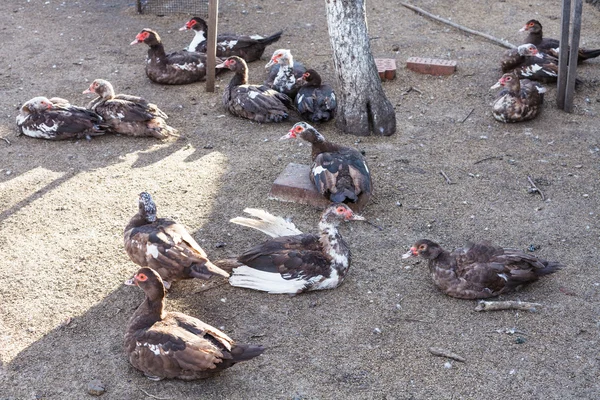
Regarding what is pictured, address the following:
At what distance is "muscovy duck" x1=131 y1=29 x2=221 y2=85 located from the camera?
903cm

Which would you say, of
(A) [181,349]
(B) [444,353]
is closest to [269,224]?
(A) [181,349]

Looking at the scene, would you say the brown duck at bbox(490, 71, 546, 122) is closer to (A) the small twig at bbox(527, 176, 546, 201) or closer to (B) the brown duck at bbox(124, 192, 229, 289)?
(A) the small twig at bbox(527, 176, 546, 201)

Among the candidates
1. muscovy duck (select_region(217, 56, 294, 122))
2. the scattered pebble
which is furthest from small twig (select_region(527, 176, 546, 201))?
the scattered pebble

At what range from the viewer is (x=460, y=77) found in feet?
30.5

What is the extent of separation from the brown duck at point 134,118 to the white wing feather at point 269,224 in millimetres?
2339

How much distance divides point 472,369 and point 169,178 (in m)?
3.64

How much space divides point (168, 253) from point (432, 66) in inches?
214

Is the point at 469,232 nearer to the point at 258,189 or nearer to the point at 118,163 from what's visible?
the point at 258,189

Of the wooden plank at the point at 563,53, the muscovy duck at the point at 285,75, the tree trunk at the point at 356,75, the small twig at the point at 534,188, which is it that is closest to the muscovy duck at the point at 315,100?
the tree trunk at the point at 356,75

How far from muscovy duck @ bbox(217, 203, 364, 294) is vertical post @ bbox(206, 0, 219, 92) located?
3.94 m

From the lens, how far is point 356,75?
25.2 ft

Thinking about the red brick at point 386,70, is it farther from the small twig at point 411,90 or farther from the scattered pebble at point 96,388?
the scattered pebble at point 96,388

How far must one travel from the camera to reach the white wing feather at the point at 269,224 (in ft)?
18.9

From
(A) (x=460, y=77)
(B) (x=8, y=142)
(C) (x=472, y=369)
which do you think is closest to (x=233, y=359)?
(C) (x=472, y=369)
